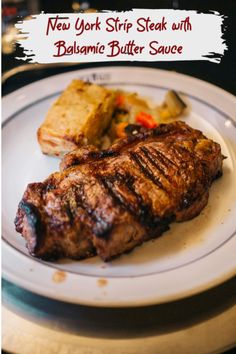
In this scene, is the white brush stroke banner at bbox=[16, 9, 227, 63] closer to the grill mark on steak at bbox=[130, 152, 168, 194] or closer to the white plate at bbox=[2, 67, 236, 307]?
the white plate at bbox=[2, 67, 236, 307]

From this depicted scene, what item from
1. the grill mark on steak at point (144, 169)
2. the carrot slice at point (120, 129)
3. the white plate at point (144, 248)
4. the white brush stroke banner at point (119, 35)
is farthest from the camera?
the carrot slice at point (120, 129)

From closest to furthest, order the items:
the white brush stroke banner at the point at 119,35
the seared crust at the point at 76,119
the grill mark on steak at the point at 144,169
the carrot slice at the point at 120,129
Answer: the grill mark on steak at the point at 144,169, the white brush stroke banner at the point at 119,35, the seared crust at the point at 76,119, the carrot slice at the point at 120,129

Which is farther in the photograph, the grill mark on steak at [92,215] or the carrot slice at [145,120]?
the carrot slice at [145,120]

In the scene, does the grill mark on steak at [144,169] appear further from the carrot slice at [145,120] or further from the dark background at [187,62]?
the dark background at [187,62]

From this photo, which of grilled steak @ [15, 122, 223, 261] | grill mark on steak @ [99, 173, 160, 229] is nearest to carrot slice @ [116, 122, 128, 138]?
grilled steak @ [15, 122, 223, 261]

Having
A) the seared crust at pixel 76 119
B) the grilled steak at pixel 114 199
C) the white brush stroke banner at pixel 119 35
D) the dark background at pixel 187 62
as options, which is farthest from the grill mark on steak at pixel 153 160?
the dark background at pixel 187 62

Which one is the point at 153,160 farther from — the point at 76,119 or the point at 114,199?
the point at 76,119

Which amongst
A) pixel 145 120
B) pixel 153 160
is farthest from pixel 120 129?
pixel 153 160

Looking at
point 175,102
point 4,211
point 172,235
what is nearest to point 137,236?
point 172,235
